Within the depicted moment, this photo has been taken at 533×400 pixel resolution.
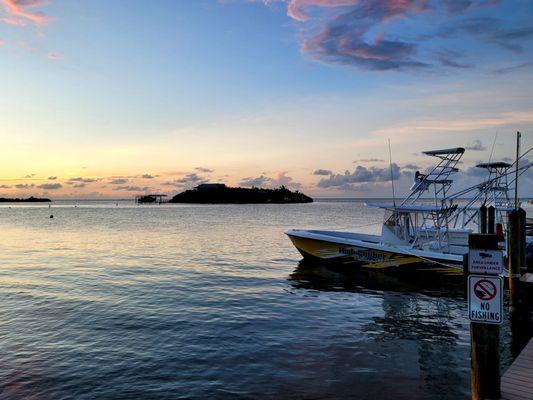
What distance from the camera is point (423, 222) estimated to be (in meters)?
23.6

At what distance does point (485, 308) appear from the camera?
6777mm

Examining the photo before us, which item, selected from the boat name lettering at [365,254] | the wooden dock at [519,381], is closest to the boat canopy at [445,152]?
the boat name lettering at [365,254]

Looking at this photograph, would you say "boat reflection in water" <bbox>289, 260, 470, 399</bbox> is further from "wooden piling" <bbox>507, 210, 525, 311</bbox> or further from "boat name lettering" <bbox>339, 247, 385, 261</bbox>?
"wooden piling" <bbox>507, 210, 525, 311</bbox>

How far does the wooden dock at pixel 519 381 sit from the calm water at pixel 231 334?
57.1 inches

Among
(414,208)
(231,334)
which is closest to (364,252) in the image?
(414,208)

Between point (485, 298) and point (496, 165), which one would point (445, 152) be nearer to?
point (496, 165)

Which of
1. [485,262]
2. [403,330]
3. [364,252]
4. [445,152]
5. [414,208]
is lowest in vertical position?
[403,330]

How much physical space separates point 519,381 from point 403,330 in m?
6.25

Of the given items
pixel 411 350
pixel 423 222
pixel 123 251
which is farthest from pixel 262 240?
pixel 411 350

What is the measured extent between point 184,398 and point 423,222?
18.2 metres

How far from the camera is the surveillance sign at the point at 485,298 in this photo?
670 centimetres

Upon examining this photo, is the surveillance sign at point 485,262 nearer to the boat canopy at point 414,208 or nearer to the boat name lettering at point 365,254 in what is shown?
the boat canopy at point 414,208

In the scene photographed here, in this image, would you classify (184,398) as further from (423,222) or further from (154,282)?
(423,222)

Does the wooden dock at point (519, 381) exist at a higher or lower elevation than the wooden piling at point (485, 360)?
lower
